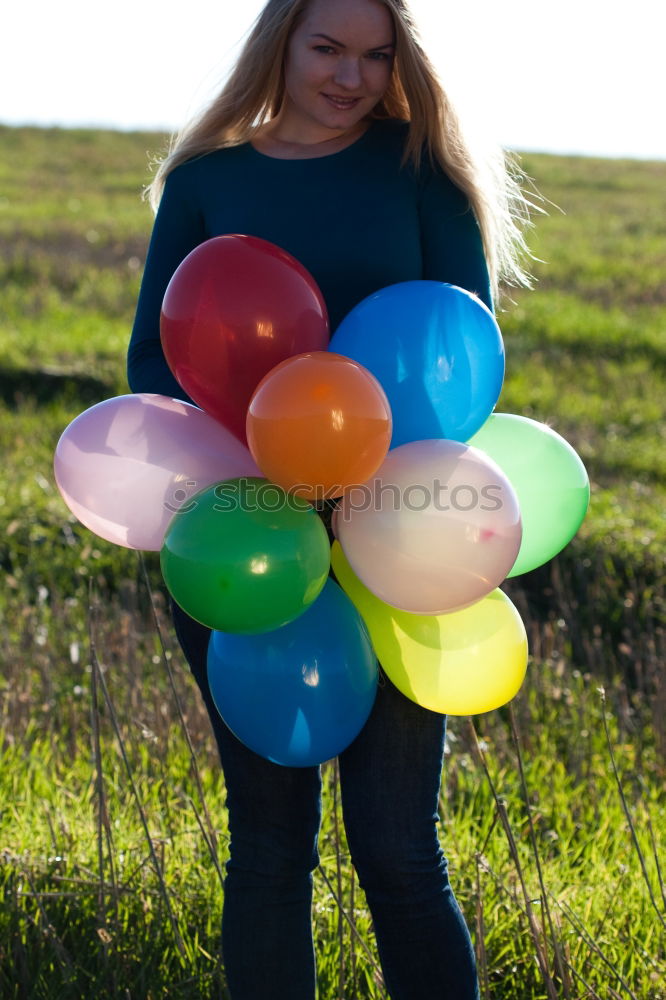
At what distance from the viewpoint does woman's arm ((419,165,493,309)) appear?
6.12 ft

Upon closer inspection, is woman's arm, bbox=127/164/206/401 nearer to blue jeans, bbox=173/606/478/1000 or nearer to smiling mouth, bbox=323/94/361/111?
smiling mouth, bbox=323/94/361/111

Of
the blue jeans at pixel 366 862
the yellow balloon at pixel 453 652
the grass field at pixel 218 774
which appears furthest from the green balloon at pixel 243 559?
the grass field at pixel 218 774

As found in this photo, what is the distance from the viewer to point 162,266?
6.37 feet

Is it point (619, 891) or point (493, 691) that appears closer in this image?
point (493, 691)

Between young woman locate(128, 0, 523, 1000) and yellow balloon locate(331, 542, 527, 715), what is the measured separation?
72mm

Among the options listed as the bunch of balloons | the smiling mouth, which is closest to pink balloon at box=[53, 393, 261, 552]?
the bunch of balloons

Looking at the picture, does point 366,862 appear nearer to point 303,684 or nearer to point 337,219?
point 303,684

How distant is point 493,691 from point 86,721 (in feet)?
6.55

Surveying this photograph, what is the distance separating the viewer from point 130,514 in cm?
174

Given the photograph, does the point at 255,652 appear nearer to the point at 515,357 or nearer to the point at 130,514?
the point at 130,514

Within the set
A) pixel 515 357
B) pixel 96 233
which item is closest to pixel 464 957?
pixel 515 357

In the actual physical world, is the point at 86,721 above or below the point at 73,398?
above

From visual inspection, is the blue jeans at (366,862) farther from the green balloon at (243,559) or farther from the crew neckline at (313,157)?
the crew neckline at (313,157)

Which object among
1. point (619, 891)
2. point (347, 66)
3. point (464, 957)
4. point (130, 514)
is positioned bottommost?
Result: point (619, 891)
